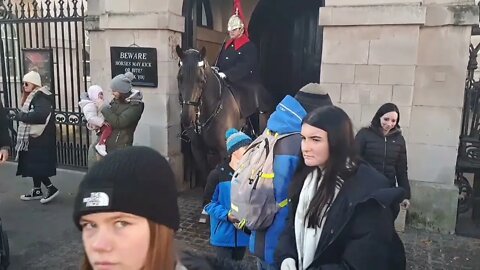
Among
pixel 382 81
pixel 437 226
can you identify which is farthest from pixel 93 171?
pixel 437 226

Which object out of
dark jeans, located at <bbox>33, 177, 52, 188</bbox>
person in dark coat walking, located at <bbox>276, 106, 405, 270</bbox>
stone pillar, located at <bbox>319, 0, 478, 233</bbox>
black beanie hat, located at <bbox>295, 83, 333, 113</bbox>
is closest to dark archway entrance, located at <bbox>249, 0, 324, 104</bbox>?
stone pillar, located at <bbox>319, 0, 478, 233</bbox>

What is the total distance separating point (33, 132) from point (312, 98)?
4972 mm

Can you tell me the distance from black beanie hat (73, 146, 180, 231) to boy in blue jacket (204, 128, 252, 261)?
2189 mm

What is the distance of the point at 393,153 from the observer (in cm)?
474

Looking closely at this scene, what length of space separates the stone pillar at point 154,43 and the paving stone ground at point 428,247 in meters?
1.60

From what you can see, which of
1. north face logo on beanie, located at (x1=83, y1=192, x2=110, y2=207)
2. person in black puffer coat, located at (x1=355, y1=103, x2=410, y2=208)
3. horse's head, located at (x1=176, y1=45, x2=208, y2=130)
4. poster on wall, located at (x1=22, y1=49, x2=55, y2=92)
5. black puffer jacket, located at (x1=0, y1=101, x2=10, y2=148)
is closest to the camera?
north face logo on beanie, located at (x1=83, y1=192, x2=110, y2=207)

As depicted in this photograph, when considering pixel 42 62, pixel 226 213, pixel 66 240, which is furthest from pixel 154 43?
pixel 226 213

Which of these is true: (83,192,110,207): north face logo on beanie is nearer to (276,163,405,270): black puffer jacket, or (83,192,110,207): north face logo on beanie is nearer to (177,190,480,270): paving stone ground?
(276,163,405,270): black puffer jacket

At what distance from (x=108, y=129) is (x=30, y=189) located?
8.71 feet

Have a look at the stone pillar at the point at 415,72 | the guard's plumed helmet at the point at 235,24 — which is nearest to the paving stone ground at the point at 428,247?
the stone pillar at the point at 415,72

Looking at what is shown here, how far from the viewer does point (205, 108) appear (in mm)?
5855

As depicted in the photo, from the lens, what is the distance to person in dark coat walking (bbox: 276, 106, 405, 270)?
1.76 metres

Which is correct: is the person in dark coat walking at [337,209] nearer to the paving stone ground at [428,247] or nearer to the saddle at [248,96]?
the paving stone ground at [428,247]

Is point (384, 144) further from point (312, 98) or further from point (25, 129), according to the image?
point (25, 129)
